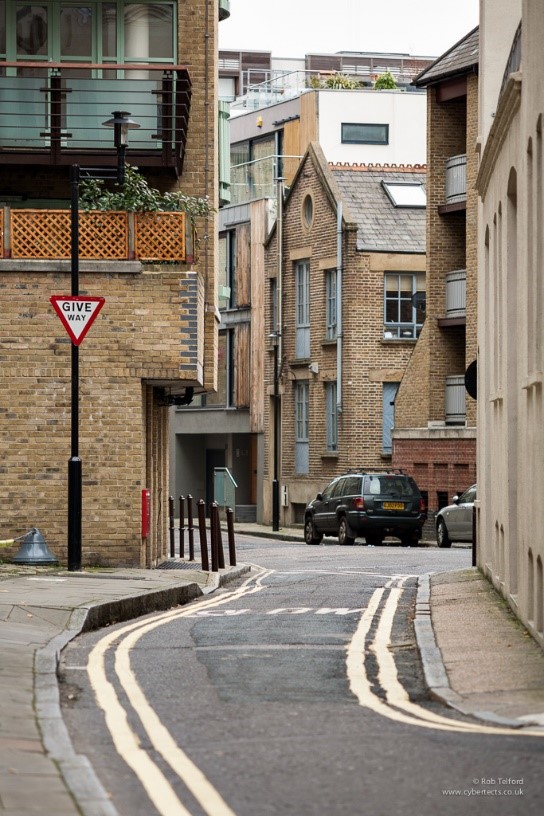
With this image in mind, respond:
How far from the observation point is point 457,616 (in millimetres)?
15898

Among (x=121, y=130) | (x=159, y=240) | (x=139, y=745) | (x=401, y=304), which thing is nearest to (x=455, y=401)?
(x=401, y=304)

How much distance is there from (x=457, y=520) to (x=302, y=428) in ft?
61.5

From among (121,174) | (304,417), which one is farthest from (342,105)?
(121,174)

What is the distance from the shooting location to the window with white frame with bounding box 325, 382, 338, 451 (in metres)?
52.8

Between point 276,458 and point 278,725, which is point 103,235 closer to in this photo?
point 278,725

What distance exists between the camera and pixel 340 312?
5150 centimetres

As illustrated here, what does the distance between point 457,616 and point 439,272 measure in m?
31.1

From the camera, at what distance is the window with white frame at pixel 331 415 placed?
52.8 m

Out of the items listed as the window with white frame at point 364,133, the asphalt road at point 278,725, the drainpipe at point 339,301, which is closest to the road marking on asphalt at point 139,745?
the asphalt road at point 278,725

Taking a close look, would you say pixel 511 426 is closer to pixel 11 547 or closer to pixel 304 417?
pixel 11 547

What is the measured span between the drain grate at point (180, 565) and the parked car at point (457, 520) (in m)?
10.9

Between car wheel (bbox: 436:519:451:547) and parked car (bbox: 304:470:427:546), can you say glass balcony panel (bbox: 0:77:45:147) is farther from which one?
car wheel (bbox: 436:519:451:547)

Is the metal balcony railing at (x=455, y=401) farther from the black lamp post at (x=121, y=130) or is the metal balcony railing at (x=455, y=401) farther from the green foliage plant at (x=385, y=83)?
the black lamp post at (x=121, y=130)

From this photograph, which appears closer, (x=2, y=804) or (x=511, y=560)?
(x=2, y=804)
